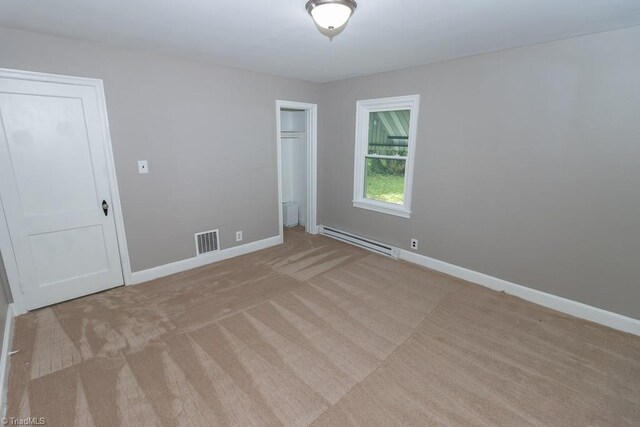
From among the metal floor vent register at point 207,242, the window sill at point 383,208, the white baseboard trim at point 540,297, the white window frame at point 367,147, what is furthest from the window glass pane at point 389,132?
the metal floor vent register at point 207,242

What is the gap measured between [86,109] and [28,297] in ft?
5.85

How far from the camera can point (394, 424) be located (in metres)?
1.64

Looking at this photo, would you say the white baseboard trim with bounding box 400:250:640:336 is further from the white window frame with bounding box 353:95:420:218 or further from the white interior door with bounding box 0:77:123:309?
the white interior door with bounding box 0:77:123:309

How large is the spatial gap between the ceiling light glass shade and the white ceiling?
0.09m

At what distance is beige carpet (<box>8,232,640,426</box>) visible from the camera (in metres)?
1.71

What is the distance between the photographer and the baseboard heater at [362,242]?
3.91 meters

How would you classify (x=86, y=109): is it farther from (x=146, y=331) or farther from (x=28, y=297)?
(x=146, y=331)

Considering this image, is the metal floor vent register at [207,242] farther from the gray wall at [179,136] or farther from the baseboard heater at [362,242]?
the baseboard heater at [362,242]

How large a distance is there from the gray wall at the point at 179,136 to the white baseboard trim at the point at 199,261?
2.8 inches

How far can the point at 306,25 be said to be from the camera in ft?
6.98

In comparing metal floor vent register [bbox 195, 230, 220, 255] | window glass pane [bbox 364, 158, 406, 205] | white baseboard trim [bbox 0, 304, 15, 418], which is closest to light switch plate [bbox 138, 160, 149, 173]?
metal floor vent register [bbox 195, 230, 220, 255]

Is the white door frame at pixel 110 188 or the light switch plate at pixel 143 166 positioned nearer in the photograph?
the white door frame at pixel 110 188

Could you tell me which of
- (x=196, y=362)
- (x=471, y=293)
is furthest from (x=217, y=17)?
(x=471, y=293)

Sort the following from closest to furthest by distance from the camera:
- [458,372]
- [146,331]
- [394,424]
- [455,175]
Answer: [394,424] < [458,372] < [146,331] < [455,175]
